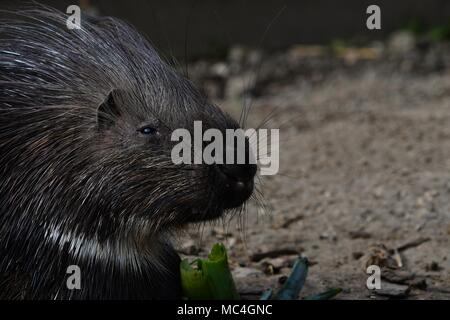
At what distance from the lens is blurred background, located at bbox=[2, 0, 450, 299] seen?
378 cm

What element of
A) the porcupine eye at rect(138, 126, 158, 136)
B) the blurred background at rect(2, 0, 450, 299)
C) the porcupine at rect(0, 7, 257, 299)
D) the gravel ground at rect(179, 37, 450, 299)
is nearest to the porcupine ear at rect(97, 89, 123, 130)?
the porcupine at rect(0, 7, 257, 299)

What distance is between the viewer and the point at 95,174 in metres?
2.86

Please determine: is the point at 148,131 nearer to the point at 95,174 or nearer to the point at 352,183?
the point at 95,174

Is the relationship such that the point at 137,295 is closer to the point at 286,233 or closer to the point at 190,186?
the point at 190,186

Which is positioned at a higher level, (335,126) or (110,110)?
(335,126)

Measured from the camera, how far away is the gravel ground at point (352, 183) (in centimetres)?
370

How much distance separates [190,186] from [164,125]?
229 millimetres

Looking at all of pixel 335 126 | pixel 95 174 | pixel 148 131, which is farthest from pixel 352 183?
pixel 95 174

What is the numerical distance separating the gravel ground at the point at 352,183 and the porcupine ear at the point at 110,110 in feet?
2.68

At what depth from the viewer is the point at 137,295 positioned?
9.68ft

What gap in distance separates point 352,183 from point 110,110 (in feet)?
7.17

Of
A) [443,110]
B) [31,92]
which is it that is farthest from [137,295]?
[443,110]

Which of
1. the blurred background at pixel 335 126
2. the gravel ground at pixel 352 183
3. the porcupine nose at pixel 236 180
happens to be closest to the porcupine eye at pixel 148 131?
the porcupine nose at pixel 236 180

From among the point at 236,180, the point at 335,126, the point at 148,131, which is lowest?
the point at 236,180
